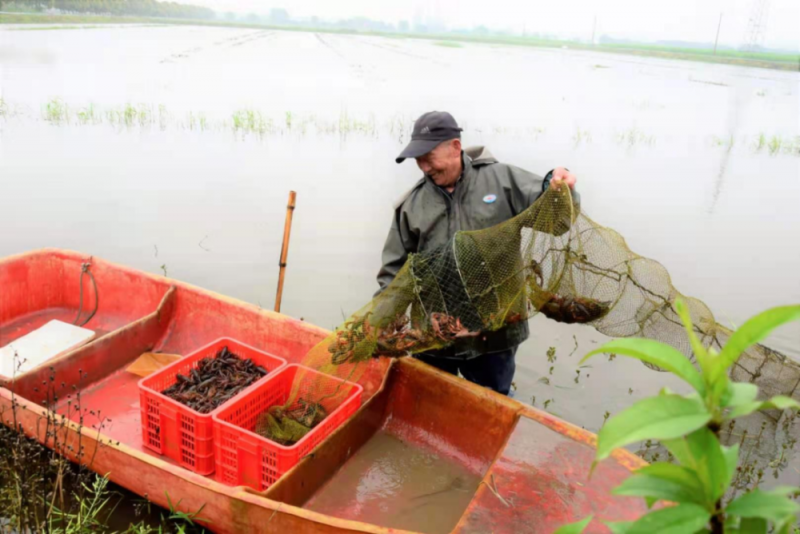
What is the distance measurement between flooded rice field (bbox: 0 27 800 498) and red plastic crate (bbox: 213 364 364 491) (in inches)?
81.5

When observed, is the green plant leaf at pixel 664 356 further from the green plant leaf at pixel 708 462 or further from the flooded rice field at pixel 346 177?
the flooded rice field at pixel 346 177

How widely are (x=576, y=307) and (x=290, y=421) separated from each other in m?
1.62

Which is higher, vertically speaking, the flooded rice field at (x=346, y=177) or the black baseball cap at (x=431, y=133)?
the black baseball cap at (x=431, y=133)

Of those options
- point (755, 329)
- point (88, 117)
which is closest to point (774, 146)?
point (88, 117)

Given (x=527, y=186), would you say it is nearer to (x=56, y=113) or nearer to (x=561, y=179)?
(x=561, y=179)

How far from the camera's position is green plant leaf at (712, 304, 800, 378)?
3.19 feet

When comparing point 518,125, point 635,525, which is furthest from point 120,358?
point 518,125

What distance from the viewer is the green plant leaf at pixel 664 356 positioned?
1.01 m

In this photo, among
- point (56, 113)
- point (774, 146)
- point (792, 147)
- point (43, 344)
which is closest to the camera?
point (43, 344)

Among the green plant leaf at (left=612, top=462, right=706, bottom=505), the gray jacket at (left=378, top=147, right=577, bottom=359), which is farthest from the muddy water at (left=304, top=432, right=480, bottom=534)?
the green plant leaf at (left=612, top=462, right=706, bottom=505)

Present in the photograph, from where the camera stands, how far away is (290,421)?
3.38 metres

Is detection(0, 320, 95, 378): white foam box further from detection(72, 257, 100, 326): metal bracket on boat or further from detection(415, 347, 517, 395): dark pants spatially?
detection(415, 347, 517, 395): dark pants

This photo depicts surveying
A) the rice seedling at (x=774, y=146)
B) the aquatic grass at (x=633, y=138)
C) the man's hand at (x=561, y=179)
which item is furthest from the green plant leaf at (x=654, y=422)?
the rice seedling at (x=774, y=146)

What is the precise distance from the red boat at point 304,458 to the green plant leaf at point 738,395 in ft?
5.87
